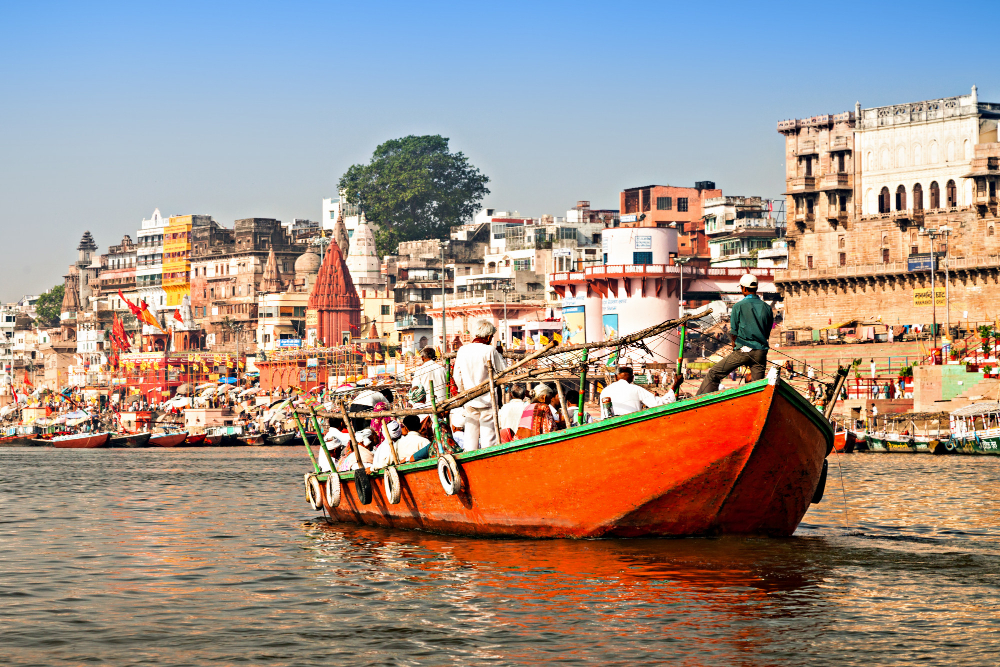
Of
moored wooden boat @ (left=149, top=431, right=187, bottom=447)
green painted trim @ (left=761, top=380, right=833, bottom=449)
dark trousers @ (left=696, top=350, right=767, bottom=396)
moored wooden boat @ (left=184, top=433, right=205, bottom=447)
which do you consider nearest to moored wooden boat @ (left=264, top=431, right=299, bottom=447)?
moored wooden boat @ (left=184, top=433, right=205, bottom=447)

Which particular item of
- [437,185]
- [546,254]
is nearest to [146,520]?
[546,254]

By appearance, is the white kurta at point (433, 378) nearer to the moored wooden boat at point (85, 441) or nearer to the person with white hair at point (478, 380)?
the person with white hair at point (478, 380)

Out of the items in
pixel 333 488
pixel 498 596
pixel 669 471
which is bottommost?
pixel 498 596

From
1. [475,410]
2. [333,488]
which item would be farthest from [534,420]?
[333,488]

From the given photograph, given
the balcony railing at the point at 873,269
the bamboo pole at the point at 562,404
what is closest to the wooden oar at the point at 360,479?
the bamboo pole at the point at 562,404

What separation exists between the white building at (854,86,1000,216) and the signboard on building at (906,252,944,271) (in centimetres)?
450

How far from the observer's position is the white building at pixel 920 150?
86062mm

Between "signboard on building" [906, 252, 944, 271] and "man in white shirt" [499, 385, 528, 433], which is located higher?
"signboard on building" [906, 252, 944, 271]

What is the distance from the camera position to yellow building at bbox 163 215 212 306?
164250mm

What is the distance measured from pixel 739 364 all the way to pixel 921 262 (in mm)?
69247

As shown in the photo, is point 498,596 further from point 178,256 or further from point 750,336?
point 178,256

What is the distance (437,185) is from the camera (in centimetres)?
15875

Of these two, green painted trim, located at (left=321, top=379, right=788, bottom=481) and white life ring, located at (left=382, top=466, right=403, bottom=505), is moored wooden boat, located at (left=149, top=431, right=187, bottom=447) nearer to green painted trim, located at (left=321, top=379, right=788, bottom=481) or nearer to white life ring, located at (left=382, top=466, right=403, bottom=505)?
white life ring, located at (left=382, top=466, right=403, bottom=505)

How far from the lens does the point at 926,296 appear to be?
8231cm
